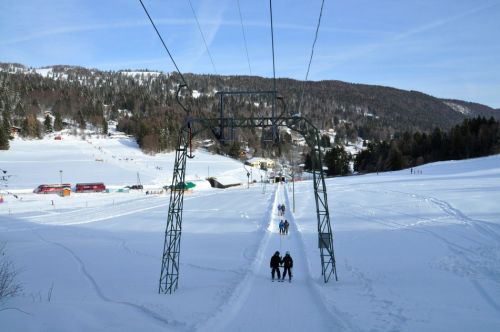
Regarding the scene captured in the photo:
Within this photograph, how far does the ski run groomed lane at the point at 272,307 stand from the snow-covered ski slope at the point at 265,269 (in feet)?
0.18

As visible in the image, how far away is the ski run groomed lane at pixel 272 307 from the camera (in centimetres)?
1102

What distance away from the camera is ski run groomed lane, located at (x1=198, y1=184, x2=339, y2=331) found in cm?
1102

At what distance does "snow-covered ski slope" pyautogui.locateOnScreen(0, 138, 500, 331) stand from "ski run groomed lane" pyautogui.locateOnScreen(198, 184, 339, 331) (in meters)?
0.06

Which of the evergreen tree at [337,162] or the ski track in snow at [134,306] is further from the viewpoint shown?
the evergreen tree at [337,162]

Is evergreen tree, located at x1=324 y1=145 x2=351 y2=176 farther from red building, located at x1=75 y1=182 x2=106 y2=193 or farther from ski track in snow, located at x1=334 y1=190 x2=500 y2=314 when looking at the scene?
ski track in snow, located at x1=334 y1=190 x2=500 y2=314

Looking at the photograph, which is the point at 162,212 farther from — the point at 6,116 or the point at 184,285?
the point at 6,116

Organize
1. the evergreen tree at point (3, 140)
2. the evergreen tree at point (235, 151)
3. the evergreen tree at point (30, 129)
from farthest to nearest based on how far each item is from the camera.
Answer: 1. the evergreen tree at point (235, 151)
2. the evergreen tree at point (30, 129)
3. the evergreen tree at point (3, 140)

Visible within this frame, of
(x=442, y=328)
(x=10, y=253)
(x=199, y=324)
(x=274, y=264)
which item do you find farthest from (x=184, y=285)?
(x=10, y=253)

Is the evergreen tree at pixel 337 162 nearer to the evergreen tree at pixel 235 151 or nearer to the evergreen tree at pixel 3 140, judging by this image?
the evergreen tree at pixel 235 151

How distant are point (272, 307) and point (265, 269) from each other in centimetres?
601

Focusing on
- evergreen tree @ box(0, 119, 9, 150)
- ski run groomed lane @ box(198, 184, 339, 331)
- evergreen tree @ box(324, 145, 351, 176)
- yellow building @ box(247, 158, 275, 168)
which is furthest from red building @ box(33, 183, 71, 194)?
yellow building @ box(247, 158, 275, 168)

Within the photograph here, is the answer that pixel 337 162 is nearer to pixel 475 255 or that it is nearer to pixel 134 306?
pixel 475 255

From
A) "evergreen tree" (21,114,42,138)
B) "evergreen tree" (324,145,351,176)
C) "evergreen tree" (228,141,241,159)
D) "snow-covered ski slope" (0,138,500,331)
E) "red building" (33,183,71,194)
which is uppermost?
"evergreen tree" (21,114,42,138)

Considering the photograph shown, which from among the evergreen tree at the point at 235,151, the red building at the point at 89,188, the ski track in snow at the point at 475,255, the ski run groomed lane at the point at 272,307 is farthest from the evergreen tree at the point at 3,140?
the ski run groomed lane at the point at 272,307
